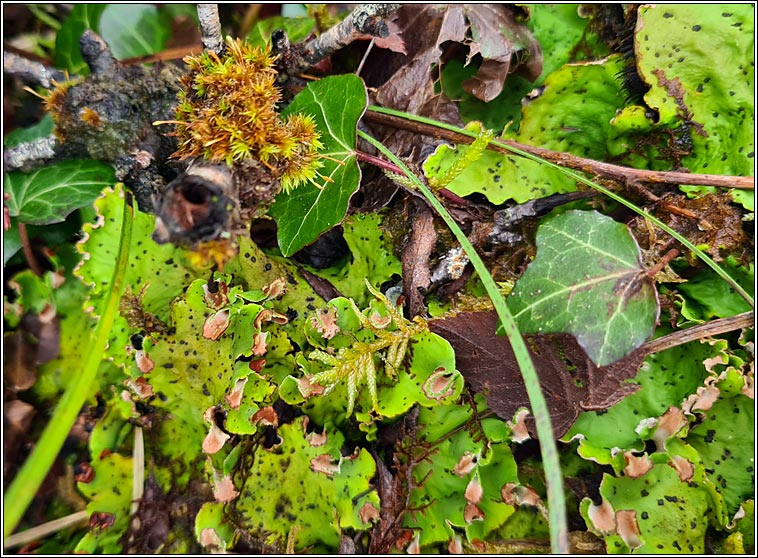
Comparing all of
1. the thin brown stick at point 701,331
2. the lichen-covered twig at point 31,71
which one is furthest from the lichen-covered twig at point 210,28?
the thin brown stick at point 701,331

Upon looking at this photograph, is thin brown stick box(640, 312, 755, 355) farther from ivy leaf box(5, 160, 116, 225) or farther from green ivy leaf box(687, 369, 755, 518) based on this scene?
ivy leaf box(5, 160, 116, 225)

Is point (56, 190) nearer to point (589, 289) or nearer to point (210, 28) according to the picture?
point (210, 28)

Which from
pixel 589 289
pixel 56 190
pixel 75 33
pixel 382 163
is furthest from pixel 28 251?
pixel 589 289

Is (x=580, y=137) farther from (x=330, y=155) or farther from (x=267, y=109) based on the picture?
(x=267, y=109)

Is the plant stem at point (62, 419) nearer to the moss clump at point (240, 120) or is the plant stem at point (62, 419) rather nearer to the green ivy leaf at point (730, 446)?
the moss clump at point (240, 120)

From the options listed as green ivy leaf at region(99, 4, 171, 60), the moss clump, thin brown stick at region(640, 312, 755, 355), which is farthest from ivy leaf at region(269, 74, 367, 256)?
green ivy leaf at region(99, 4, 171, 60)

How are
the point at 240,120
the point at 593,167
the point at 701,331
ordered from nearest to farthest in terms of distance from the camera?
the point at 240,120 → the point at 701,331 → the point at 593,167
